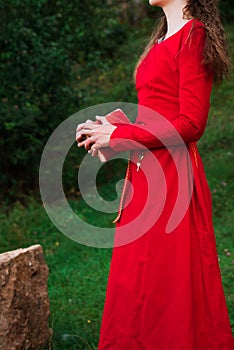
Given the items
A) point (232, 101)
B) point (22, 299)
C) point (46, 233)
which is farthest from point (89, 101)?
point (22, 299)

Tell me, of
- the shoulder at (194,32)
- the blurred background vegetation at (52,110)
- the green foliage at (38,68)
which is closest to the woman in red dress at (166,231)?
the shoulder at (194,32)

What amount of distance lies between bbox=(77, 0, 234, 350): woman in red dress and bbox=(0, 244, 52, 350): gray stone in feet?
3.27

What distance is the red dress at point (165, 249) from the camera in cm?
216

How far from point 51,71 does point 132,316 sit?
4660mm

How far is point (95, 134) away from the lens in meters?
2.19

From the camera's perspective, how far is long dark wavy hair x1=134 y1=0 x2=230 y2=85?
2086 millimetres

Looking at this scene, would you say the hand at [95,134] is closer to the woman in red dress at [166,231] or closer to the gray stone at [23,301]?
the woman in red dress at [166,231]

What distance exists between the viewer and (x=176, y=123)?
2082 mm

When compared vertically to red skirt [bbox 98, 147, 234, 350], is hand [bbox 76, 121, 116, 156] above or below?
above

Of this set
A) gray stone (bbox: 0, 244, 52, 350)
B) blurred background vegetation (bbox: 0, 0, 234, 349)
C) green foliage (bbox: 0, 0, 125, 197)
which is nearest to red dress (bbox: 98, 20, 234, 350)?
gray stone (bbox: 0, 244, 52, 350)

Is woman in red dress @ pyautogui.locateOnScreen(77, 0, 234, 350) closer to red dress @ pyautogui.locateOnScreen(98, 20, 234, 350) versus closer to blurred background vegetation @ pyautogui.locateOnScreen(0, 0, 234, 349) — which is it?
red dress @ pyautogui.locateOnScreen(98, 20, 234, 350)

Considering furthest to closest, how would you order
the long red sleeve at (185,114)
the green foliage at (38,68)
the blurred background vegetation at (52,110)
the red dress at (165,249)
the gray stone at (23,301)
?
the green foliage at (38,68) < the blurred background vegetation at (52,110) < the gray stone at (23,301) < the red dress at (165,249) < the long red sleeve at (185,114)

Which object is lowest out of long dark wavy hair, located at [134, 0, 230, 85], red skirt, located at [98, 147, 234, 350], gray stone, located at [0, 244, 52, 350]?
gray stone, located at [0, 244, 52, 350]

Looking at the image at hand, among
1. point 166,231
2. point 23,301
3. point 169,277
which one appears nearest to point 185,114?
point 166,231
